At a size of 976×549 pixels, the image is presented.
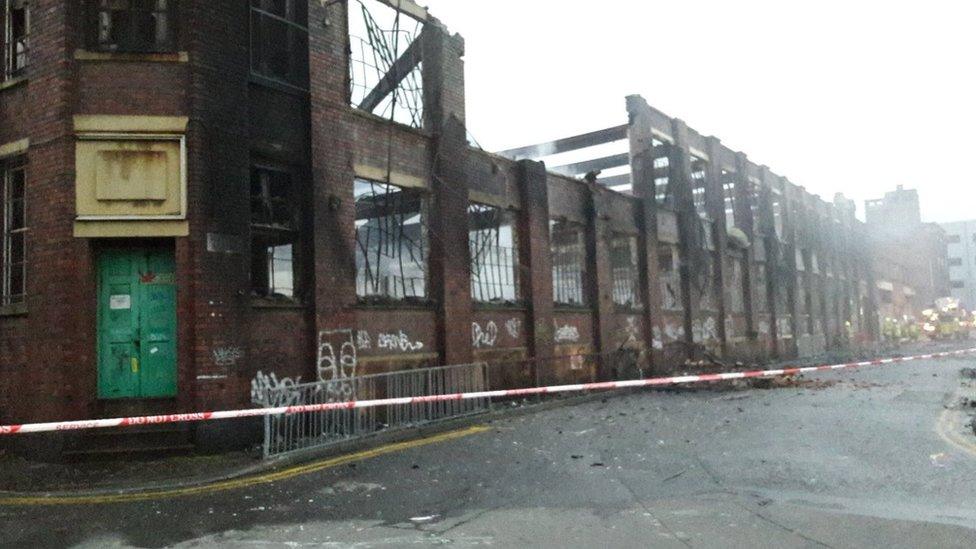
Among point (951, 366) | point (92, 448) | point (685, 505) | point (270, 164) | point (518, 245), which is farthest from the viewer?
point (951, 366)

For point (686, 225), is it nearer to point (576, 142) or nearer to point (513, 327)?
point (576, 142)

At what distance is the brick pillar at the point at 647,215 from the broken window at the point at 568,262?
326 cm

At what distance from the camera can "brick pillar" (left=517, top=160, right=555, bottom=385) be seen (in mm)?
17250

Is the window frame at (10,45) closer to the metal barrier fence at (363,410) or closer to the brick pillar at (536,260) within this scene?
the metal barrier fence at (363,410)

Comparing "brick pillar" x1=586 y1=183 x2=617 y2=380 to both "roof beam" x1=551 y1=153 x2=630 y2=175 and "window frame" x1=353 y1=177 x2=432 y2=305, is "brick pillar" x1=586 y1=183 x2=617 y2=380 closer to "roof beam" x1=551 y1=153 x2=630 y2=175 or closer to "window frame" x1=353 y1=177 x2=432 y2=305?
"window frame" x1=353 y1=177 x2=432 y2=305

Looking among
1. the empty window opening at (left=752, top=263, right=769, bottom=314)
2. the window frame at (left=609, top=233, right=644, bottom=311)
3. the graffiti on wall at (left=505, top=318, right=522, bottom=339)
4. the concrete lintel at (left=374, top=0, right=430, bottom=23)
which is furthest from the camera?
the empty window opening at (left=752, top=263, right=769, bottom=314)

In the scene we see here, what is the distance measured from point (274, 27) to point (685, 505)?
990cm

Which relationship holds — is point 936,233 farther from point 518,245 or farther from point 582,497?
point 582,497

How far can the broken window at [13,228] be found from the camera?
437 inches

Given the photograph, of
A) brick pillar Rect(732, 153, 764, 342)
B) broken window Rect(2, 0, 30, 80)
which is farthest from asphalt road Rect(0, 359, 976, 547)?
brick pillar Rect(732, 153, 764, 342)

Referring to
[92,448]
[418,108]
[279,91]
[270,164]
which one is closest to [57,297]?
[92,448]

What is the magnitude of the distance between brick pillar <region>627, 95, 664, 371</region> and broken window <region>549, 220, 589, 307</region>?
326 cm

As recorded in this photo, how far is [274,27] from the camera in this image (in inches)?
482

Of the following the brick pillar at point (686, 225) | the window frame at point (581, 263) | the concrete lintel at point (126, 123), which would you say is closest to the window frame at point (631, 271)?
the window frame at point (581, 263)
